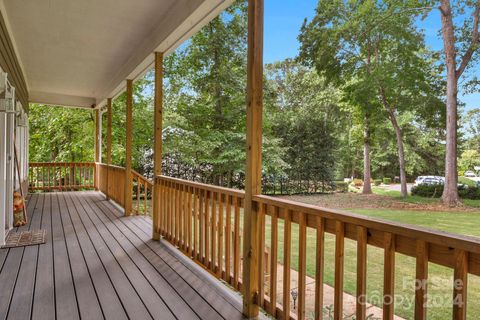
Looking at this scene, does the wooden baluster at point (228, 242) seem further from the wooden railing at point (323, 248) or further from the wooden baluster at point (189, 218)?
the wooden baluster at point (189, 218)

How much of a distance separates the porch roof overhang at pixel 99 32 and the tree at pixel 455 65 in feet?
6.74

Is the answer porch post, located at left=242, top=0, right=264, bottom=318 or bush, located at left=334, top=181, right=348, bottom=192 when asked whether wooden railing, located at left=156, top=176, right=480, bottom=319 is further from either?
bush, located at left=334, top=181, right=348, bottom=192

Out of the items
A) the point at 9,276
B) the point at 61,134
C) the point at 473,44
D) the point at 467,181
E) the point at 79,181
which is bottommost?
the point at 9,276

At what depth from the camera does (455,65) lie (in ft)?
4.16

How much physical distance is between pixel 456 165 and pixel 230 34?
7.95 metres

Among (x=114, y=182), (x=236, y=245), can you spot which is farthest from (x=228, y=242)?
(x=114, y=182)

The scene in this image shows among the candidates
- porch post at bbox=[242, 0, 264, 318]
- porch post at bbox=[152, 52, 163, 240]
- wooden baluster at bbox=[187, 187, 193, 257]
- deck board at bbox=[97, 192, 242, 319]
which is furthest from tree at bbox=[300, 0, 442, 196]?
porch post at bbox=[152, 52, 163, 240]

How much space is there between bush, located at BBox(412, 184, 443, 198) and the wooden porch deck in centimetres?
144

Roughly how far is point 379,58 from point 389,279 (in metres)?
1.05

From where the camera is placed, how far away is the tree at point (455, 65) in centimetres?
123

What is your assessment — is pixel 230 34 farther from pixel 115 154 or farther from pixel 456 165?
pixel 456 165

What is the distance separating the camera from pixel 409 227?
1.31m

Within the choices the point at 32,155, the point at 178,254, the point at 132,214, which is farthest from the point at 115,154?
the point at 178,254

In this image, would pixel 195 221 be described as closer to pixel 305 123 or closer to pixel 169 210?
pixel 169 210
